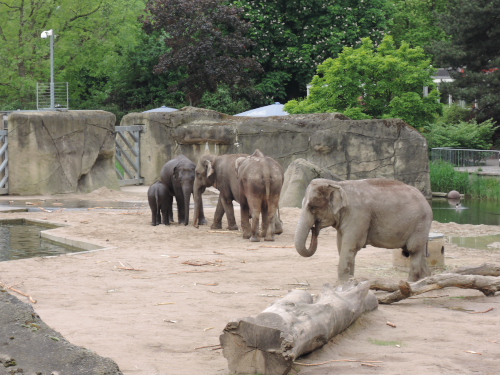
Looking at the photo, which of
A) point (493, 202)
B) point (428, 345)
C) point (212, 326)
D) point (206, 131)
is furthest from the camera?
point (493, 202)

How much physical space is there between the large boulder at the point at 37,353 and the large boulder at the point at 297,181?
1427 centimetres

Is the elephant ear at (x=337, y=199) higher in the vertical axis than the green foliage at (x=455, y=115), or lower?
lower

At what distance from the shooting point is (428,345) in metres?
6.75

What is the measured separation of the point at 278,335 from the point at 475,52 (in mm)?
35723

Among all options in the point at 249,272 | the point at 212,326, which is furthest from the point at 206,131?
the point at 212,326

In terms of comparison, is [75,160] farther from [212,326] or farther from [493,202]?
[212,326]

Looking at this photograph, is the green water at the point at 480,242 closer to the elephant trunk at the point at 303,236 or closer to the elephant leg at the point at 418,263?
the elephant leg at the point at 418,263

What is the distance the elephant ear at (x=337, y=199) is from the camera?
9266 mm

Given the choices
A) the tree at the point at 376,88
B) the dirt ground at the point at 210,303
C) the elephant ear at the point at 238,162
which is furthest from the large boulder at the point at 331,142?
the elephant ear at the point at 238,162

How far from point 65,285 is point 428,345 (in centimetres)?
429

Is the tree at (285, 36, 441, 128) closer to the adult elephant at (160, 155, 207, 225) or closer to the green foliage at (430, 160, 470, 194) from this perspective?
the green foliage at (430, 160, 470, 194)

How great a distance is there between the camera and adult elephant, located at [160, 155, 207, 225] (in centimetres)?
1520

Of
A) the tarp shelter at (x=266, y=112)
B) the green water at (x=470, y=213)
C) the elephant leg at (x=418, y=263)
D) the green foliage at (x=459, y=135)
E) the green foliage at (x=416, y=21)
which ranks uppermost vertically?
the green foliage at (x=416, y=21)

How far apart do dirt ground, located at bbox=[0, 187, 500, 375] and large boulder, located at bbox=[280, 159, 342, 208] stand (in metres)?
4.89
